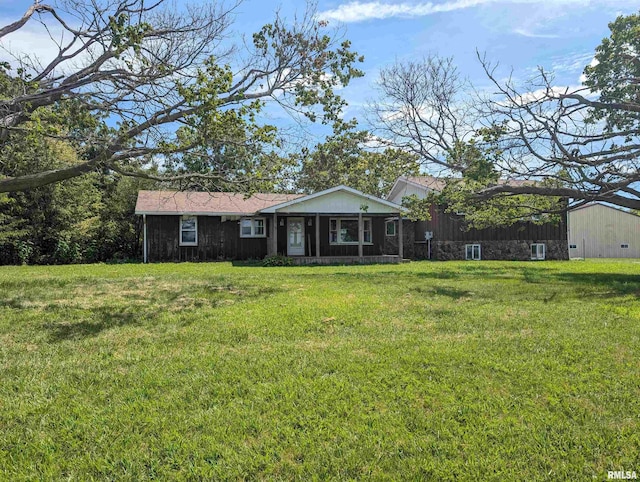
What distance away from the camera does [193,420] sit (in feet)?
10.7

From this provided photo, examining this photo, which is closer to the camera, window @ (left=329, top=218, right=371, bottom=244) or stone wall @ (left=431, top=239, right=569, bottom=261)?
window @ (left=329, top=218, right=371, bottom=244)

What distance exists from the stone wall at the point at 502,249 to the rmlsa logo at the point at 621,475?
2079cm

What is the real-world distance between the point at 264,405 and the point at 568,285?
920cm

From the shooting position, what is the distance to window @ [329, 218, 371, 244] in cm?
2094

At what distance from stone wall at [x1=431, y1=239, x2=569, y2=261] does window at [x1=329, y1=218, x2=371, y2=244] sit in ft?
13.7

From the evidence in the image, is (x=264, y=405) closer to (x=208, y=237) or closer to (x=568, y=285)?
(x=568, y=285)

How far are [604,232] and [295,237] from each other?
24.1 m

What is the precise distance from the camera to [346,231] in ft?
69.3

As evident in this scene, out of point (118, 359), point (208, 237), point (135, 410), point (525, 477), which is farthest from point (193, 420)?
point (208, 237)

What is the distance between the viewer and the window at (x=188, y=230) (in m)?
19.7

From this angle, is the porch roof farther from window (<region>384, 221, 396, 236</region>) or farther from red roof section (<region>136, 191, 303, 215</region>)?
window (<region>384, 221, 396, 236</region>)

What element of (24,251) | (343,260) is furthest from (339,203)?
(24,251)

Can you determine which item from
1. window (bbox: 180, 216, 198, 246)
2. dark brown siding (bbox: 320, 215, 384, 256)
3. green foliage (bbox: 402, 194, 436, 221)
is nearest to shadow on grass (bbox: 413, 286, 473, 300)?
green foliage (bbox: 402, 194, 436, 221)

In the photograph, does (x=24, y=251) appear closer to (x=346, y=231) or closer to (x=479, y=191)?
(x=346, y=231)
